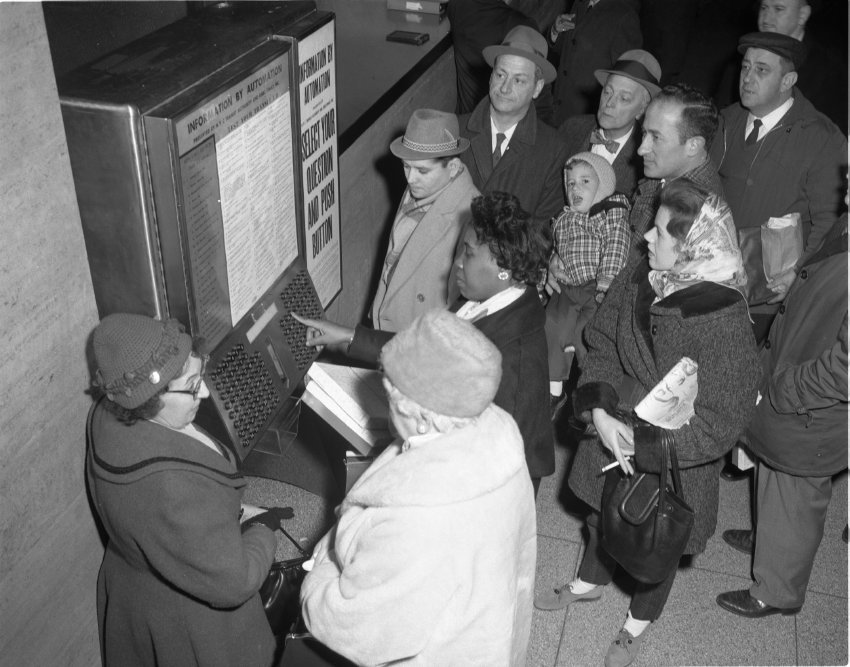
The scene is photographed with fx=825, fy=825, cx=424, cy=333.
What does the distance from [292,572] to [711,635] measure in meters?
1.65

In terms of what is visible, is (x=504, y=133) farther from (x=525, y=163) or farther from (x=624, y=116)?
(x=624, y=116)

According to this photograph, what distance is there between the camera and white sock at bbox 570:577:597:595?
320cm

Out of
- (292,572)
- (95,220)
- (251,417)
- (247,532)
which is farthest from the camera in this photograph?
(292,572)

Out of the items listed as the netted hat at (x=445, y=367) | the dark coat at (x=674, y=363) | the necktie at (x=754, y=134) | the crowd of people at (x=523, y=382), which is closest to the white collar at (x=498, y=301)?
the crowd of people at (x=523, y=382)

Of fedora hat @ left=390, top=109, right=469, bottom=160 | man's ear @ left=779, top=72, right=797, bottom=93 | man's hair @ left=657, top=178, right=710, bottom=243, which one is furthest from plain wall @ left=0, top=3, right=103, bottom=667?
man's ear @ left=779, top=72, right=797, bottom=93

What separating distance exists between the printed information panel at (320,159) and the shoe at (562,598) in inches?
58.1

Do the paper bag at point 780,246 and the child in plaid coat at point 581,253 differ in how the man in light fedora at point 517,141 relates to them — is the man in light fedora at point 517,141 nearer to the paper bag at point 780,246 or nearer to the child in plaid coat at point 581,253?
the child in plaid coat at point 581,253

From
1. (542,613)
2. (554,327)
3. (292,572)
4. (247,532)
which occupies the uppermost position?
(247,532)

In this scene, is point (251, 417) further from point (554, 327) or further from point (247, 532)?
point (554, 327)

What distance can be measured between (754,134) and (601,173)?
82 cm

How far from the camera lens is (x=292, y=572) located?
2.70 metres

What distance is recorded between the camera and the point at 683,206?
7.97ft

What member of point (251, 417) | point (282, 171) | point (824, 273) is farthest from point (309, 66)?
point (824, 273)

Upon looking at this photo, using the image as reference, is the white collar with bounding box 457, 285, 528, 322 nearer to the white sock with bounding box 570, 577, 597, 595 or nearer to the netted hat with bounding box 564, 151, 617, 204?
the netted hat with bounding box 564, 151, 617, 204
